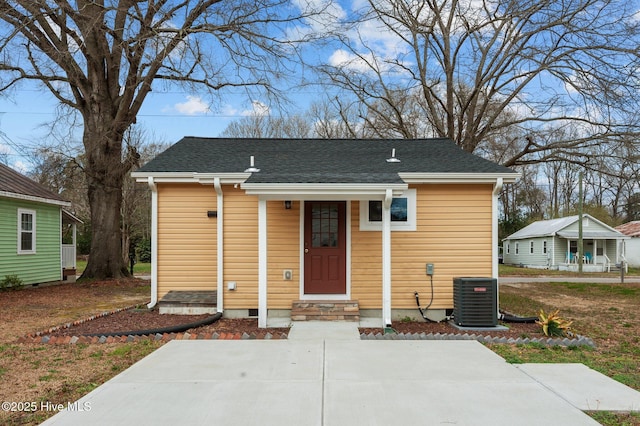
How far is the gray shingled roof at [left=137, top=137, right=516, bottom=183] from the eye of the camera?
743cm

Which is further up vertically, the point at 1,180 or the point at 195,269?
Answer: the point at 1,180

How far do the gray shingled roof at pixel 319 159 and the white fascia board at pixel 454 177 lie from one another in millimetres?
90

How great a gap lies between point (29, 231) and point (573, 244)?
30569 millimetres

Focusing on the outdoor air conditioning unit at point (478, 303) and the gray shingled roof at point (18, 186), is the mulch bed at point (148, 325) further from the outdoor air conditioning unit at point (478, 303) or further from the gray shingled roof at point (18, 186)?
the gray shingled roof at point (18, 186)

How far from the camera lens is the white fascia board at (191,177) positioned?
7922 millimetres

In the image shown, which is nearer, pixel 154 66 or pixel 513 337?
pixel 513 337

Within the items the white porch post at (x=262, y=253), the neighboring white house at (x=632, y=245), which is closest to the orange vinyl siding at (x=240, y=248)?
the white porch post at (x=262, y=253)

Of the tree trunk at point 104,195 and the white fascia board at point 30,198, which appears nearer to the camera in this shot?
the white fascia board at point 30,198

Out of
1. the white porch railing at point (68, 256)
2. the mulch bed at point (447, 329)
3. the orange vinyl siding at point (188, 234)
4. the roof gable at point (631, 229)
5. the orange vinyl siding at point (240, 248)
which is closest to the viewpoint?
the mulch bed at point (447, 329)

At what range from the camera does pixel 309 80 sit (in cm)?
1745

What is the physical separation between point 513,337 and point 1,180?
14.4 metres

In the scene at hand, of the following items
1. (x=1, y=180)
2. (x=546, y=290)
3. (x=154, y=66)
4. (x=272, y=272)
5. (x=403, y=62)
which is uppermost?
(x=403, y=62)

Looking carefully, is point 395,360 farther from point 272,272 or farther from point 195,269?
point 195,269

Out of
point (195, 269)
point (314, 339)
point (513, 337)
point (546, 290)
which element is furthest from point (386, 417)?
point (546, 290)
